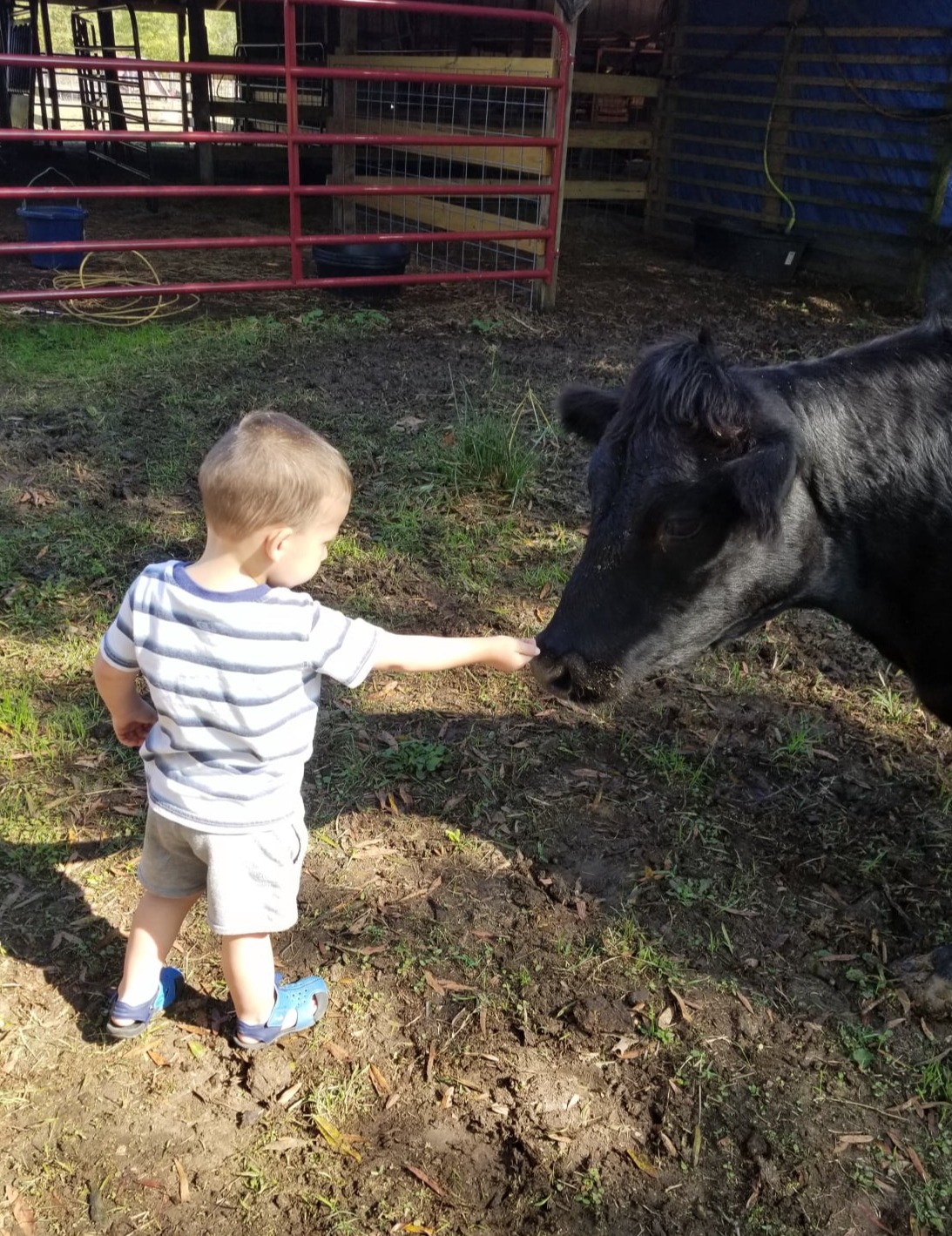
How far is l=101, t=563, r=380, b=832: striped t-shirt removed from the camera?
1.94 m

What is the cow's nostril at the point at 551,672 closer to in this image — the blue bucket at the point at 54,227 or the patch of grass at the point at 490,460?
the patch of grass at the point at 490,460

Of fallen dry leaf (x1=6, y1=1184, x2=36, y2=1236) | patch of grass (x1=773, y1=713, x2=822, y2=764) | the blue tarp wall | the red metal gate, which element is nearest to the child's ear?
fallen dry leaf (x1=6, y1=1184, x2=36, y2=1236)

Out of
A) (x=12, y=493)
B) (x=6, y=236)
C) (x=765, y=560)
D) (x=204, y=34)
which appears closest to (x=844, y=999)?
(x=765, y=560)

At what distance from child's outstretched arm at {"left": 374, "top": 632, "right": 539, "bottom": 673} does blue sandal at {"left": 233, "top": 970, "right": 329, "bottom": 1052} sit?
847 mm

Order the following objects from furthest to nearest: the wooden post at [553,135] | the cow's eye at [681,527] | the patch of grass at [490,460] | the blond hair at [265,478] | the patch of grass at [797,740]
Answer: the wooden post at [553,135]
the patch of grass at [490,460]
the patch of grass at [797,740]
the cow's eye at [681,527]
the blond hair at [265,478]

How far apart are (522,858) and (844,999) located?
37.1 inches

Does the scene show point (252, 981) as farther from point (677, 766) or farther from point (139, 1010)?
point (677, 766)

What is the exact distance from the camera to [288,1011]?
2.33 meters

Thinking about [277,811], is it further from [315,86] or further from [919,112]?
[315,86]

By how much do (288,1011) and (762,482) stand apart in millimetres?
1626

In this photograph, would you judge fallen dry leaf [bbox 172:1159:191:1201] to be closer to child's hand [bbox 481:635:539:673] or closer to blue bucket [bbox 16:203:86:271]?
child's hand [bbox 481:635:539:673]

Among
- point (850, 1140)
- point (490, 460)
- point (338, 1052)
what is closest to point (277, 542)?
point (338, 1052)

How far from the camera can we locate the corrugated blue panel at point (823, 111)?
9977mm

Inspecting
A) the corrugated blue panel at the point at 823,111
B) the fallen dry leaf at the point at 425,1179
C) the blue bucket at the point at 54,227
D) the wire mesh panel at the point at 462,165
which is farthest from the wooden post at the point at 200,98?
the fallen dry leaf at the point at 425,1179
